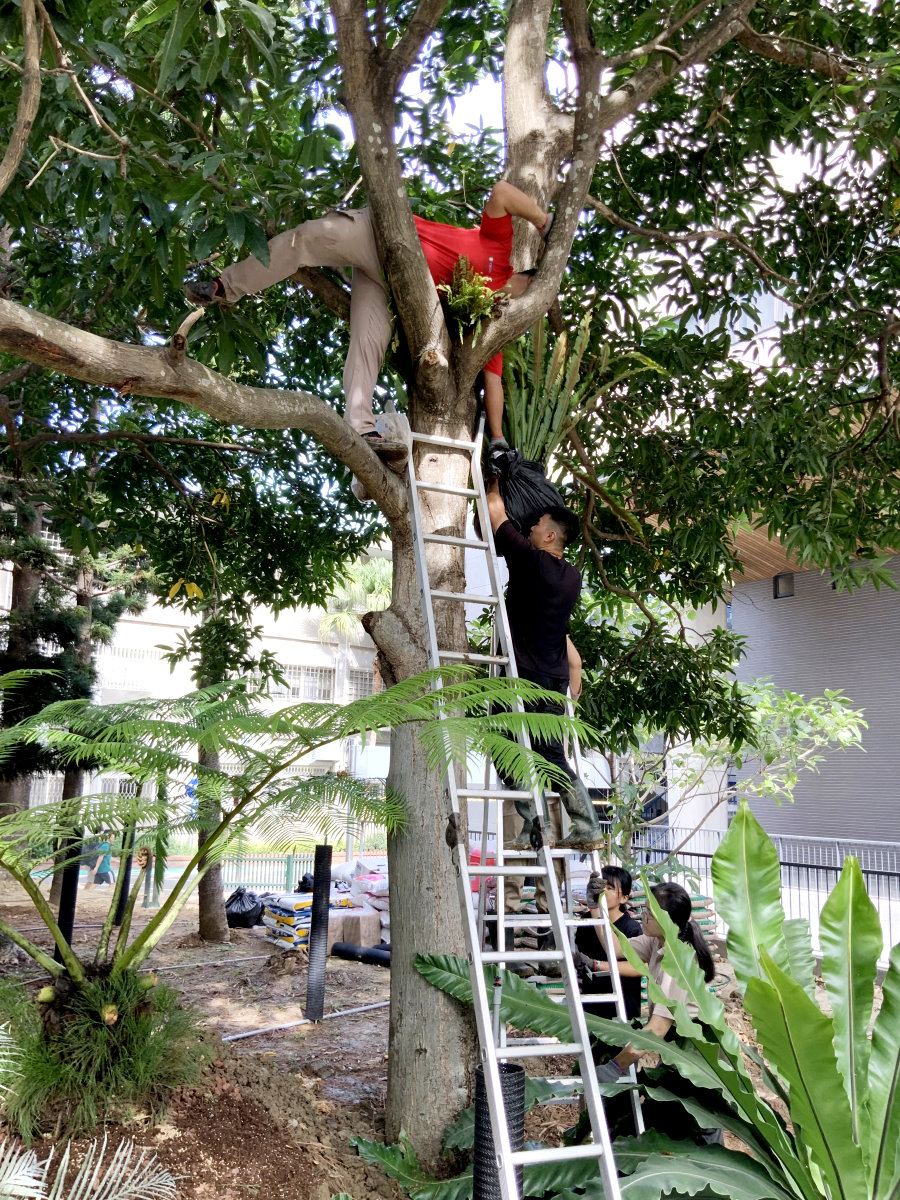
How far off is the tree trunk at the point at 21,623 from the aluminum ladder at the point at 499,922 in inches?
232

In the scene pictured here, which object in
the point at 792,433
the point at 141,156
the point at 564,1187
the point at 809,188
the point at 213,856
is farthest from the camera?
the point at 809,188

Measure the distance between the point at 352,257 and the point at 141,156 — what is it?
107cm

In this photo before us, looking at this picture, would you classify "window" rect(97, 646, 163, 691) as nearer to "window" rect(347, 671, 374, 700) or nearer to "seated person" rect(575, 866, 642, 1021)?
"window" rect(347, 671, 374, 700)

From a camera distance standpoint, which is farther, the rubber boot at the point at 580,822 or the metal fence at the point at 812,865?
the metal fence at the point at 812,865

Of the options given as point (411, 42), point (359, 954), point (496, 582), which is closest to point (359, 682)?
point (359, 954)

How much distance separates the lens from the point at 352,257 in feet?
16.0

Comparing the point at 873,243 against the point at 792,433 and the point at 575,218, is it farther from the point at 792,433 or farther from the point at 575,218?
the point at 575,218

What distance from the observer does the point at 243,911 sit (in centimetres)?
1169

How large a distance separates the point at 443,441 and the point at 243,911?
8.45 metres

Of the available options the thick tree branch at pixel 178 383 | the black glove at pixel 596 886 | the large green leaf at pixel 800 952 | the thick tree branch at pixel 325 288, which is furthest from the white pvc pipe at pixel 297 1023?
the thick tree branch at pixel 325 288

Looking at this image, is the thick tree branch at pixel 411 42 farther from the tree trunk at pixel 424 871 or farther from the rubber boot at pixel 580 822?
the rubber boot at pixel 580 822

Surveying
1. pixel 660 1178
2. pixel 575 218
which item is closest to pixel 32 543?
pixel 575 218

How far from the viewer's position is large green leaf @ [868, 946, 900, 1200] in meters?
3.63

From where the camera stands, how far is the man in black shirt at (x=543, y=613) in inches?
184
